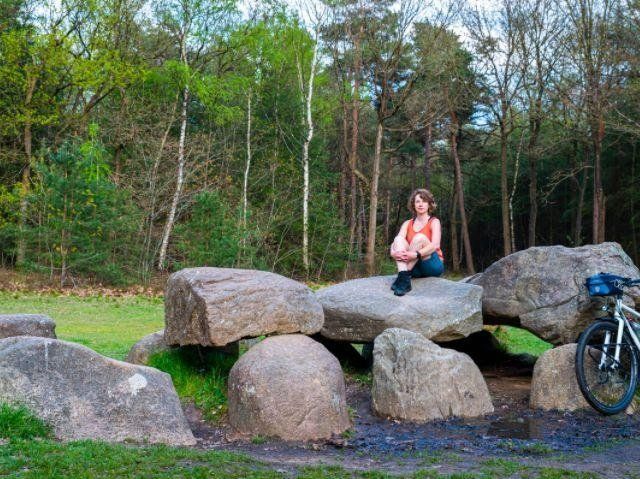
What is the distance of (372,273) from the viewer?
2541 centimetres

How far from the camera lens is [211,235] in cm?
1981

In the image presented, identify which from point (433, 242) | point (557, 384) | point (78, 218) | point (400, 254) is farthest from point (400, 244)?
point (78, 218)

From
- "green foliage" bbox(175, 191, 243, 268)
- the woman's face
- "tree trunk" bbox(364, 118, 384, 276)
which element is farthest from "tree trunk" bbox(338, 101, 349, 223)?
the woman's face

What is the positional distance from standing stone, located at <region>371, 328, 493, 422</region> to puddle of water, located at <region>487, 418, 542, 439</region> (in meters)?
0.33

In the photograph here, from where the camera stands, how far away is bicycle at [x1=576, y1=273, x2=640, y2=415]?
22.5 ft

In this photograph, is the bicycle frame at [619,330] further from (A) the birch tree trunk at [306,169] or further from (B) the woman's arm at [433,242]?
(A) the birch tree trunk at [306,169]

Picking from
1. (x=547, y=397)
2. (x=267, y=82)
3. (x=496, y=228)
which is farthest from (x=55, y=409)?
(x=496, y=228)

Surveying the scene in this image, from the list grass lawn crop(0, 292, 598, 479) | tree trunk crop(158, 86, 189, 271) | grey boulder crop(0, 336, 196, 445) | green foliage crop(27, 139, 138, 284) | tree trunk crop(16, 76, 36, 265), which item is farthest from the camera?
tree trunk crop(158, 86, 189, 271)

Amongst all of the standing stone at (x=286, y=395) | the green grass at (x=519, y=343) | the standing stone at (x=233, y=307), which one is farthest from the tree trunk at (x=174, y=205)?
the standing stone at (x=286, y=395)

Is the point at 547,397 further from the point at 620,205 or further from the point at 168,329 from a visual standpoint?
the point at 620,205

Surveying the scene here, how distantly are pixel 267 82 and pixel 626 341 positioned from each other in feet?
71.5

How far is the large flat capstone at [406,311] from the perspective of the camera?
7871 mm

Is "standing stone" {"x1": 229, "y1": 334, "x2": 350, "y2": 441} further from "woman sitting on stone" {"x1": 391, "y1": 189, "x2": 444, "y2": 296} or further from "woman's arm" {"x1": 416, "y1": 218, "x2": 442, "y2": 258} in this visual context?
"woman's arm" {"x1": 416, "y1": 218, "x2": 442, "y2": 258}

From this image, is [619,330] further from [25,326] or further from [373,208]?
[373,208]
